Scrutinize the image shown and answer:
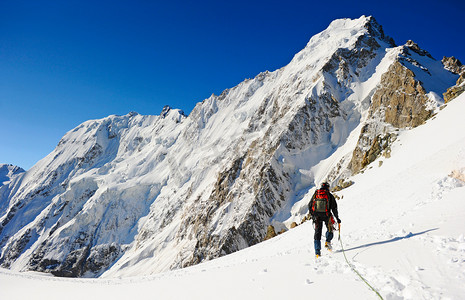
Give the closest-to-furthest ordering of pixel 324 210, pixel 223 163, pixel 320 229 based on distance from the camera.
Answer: pixel 320 229
pixel 324 210
pixel 223 163

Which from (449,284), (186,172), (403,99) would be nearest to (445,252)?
(449,284)

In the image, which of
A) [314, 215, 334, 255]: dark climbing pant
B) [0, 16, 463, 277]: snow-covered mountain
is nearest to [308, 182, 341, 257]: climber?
[314, 215, 334, 255]: dark climbing pant

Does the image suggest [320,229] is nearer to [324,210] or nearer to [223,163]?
[324,210]

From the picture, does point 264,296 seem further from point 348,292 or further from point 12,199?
point 12,199

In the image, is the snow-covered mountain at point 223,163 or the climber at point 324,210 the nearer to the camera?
the climber at point 324,210

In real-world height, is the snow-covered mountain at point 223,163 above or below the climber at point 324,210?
above

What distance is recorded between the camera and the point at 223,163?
85.9m

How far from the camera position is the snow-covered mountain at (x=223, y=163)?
53.7 m

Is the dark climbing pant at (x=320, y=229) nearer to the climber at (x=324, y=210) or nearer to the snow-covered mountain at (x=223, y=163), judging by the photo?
the climber at (x=324, y=210)

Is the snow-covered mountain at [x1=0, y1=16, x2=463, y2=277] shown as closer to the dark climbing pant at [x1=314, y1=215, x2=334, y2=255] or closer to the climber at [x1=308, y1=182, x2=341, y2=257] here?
the climber at [x1=308, y1=182, x2=341, y2=257]

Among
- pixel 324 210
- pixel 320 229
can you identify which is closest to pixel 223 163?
pixel 324 210

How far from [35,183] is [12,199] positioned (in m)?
15.6

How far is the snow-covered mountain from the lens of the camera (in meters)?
53.7

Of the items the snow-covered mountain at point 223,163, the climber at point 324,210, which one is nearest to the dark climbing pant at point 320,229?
the climber at point 324,210
